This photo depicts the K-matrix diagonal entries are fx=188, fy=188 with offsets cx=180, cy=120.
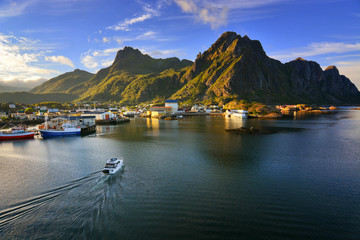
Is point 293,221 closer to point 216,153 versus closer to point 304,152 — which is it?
point 216,153

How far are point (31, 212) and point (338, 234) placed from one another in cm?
2811

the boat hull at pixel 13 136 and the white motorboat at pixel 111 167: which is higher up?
the boat hull at pixel 13 136

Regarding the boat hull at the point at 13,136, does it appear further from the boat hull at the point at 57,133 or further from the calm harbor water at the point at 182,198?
the calm harbor water at the point at 182,198

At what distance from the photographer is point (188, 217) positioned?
698 inches

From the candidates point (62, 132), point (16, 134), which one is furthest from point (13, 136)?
point (62, 132)

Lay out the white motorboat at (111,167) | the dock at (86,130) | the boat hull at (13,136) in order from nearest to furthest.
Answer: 1. the white motorboat at (111,167)
2. the boat hull at (13,136)
3. the dock at (86,130)

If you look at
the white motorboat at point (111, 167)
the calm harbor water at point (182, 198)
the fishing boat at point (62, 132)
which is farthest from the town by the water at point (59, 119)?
the white motorboat at point (111, 167)

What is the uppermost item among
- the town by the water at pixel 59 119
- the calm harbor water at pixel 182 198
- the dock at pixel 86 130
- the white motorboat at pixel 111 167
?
the town by the water at pixel 59 119

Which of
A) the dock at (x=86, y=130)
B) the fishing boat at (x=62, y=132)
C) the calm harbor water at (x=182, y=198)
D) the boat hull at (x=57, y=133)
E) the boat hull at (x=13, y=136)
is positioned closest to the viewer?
the calm harbor water at (x=182, y=198)

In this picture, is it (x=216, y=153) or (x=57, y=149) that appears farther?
(x=57, y=149)

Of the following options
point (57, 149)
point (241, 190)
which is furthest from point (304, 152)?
point (57, 149)

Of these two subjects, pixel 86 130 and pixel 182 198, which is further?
pixel 86 130

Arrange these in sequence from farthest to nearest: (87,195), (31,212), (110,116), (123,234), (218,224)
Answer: (110,116) → (87,195) → (31,212) → (218,224) → (123,234)

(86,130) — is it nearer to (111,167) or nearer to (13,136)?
(13,136)
